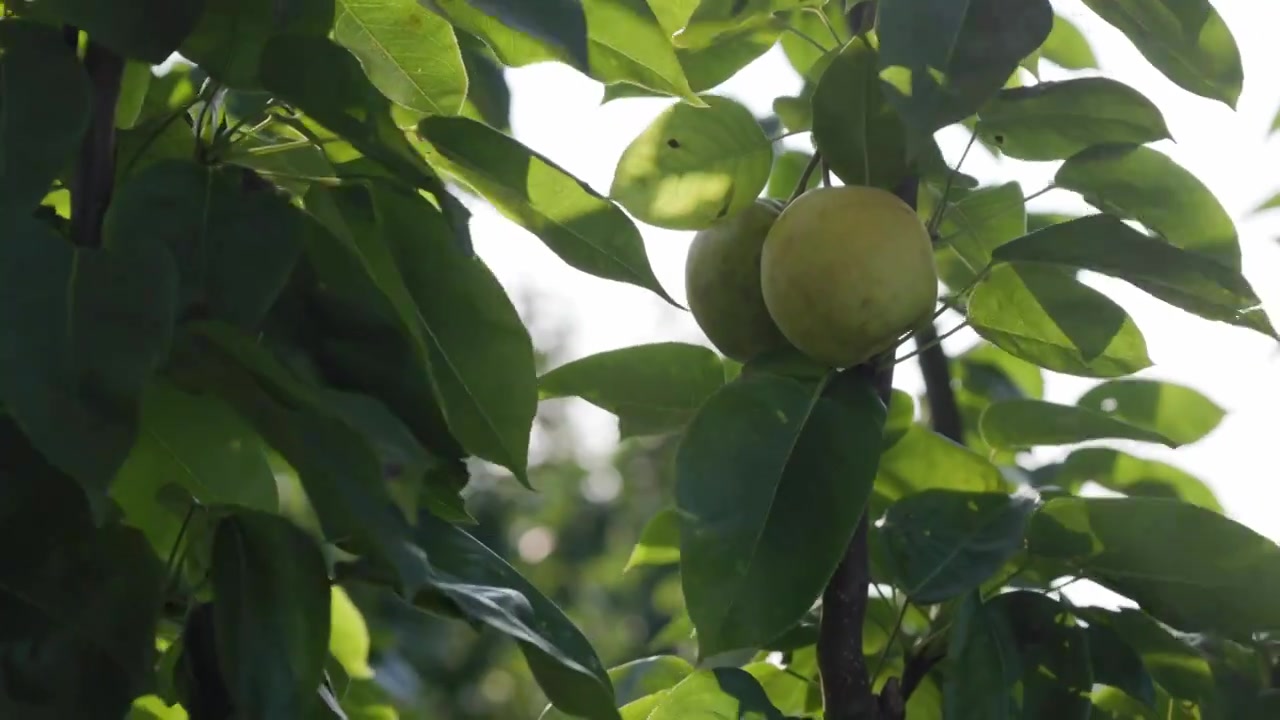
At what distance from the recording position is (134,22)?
0.76 meters

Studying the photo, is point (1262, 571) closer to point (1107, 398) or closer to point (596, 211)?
point (1107, 398)

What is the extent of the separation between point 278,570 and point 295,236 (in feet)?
0.59

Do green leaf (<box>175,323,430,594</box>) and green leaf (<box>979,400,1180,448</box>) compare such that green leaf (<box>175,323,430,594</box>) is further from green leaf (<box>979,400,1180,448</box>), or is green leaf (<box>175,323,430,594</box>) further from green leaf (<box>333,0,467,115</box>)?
green leaf (<box>979,400,1180,448</box>)

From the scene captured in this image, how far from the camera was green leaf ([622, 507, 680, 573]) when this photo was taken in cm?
122

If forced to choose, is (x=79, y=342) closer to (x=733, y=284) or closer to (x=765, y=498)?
(x=765, y=498)

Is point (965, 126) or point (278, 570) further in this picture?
point (965, 126)

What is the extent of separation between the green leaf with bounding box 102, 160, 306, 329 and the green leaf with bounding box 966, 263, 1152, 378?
1.73 feet

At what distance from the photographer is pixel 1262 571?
3.21 ft

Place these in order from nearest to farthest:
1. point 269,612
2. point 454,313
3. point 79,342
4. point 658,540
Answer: point 79,342 < point 269,612 < point 454,313 < point 658,540

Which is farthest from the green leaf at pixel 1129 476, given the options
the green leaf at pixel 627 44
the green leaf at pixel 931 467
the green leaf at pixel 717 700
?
the green leaf at pixel 627 44

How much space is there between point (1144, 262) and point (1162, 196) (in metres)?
0.19

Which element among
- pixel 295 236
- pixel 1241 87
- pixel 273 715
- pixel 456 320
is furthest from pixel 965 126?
pixel 273 715

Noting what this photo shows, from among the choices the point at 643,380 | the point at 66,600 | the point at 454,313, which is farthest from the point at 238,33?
the point at 643,380

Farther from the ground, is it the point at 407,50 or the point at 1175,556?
the point at 407,50
